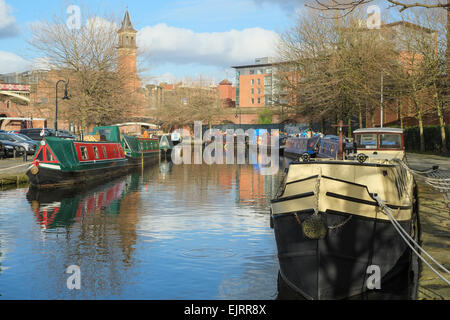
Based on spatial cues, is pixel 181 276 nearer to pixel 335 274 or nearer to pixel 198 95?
pixel 335 274

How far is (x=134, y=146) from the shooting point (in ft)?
140

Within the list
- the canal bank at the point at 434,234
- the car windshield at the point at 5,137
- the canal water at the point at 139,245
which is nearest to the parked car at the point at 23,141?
the car windshield at the point at 5,137

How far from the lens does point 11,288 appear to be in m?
9.72

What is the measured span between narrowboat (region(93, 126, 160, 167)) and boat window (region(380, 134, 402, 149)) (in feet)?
64.3

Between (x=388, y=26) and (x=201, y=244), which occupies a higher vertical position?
(x=388, y=26)

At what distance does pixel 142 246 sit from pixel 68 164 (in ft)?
49.1

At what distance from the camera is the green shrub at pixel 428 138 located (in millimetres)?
43531

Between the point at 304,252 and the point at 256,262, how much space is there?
2747mm

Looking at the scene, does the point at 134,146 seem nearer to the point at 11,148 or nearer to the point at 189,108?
the point at 11,148

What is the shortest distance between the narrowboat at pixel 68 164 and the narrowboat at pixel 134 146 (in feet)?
18.5

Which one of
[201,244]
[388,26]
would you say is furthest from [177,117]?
[201,244]

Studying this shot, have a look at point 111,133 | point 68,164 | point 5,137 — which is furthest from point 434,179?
point 5,137

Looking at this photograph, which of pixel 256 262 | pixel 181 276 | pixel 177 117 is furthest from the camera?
pixel 177 117

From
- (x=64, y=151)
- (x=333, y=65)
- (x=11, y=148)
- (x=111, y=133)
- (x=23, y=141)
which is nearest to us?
(x=64, y=151)
